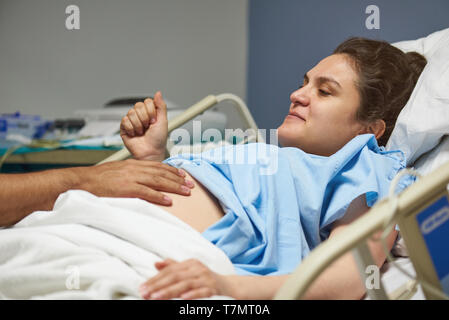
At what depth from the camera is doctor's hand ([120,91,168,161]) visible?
1142 mm

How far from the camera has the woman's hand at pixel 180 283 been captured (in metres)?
0.59

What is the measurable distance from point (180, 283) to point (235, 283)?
117 millimetres

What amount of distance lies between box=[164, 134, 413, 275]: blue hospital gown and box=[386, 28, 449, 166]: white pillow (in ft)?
0.33

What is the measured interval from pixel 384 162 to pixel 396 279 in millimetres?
A: 272

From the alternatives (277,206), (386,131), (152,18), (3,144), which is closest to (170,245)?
(277,206)

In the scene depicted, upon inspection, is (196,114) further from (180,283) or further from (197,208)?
(180,283)

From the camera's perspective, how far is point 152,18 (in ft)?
9.70

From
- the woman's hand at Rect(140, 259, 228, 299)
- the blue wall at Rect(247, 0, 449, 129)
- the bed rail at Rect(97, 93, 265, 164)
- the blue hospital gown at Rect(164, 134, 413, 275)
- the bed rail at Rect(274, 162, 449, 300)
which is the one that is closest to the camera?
the bed rail at Rect(274, 162, 449, 300)

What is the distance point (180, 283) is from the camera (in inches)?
23.5

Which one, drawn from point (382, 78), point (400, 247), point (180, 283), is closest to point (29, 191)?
point (180, 283)

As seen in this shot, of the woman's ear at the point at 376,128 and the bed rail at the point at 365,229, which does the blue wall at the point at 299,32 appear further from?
the bed rail at the point at 365,229

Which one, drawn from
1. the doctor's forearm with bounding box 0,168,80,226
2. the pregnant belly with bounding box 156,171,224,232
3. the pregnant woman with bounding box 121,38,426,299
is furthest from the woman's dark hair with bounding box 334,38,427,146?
the doctor's forearm with bounding box 0,168,80,226

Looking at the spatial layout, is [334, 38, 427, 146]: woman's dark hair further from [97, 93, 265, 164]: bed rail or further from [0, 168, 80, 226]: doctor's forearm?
[0, 168, 80, 226]: doctor's forearm

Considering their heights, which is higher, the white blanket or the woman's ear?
the woman's ear
